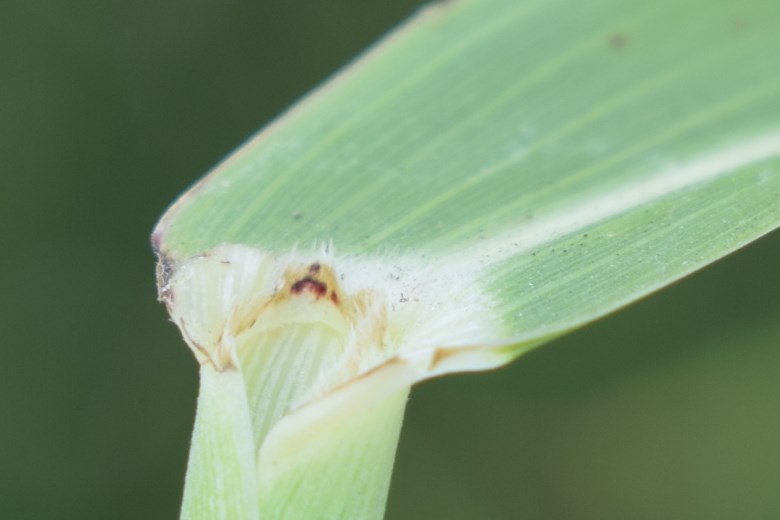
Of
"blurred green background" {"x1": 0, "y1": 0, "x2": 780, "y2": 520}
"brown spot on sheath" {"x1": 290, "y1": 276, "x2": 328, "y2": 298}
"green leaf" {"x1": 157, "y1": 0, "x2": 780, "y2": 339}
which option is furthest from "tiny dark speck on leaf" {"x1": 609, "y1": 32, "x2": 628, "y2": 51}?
"blurred green background" {"x1": 0, "y1": 0, "x2": 780, "y2": 520}

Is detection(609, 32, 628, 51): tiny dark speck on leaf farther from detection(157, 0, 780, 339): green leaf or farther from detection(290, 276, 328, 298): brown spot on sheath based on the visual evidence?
detection(290, 276, 328, 298): brown spot on sheath

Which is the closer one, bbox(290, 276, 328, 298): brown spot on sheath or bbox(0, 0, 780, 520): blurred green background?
bbox(290, 276, 328, 298): brown spot on sheath

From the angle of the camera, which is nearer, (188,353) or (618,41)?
(618,41)

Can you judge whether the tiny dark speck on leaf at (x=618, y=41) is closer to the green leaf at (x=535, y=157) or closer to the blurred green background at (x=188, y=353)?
the green leaf at (x=535, y=157)

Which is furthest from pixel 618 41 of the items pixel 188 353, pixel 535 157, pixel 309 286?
pixel 188 353

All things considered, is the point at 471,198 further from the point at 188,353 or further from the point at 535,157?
the point at 188,353

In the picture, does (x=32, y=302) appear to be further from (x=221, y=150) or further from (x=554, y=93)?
(x=554, y=93)

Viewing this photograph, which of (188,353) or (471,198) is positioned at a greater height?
(188,353)

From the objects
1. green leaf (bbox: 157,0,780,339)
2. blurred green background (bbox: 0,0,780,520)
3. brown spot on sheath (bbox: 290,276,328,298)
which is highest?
blurred green background (bbox: 0,0,780,520)
